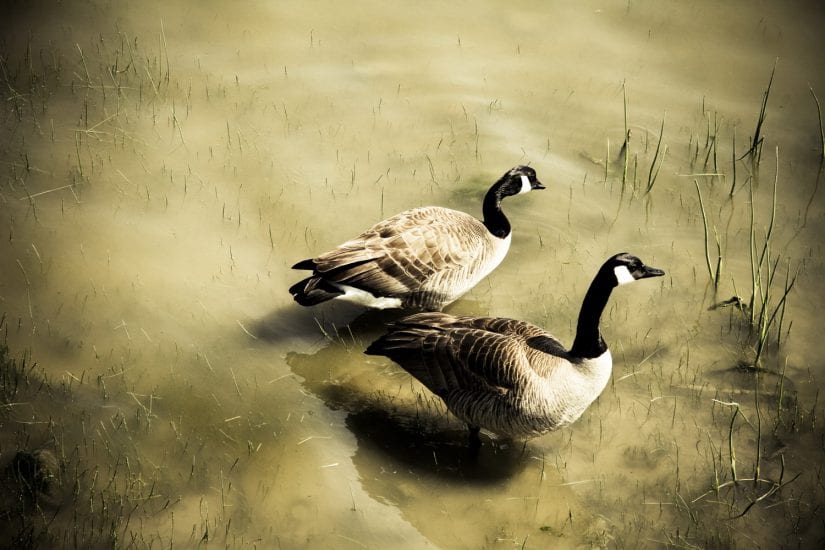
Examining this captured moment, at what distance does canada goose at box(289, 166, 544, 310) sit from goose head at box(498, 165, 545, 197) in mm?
454

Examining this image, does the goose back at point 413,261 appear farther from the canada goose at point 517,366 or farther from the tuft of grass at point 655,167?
the tuft of grass at point 655,167

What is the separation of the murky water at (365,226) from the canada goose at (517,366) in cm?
56

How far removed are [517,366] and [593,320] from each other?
649mm

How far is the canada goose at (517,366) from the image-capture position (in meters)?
6.24

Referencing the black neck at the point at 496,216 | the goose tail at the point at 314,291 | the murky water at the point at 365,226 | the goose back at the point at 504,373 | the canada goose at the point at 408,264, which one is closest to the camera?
the goose back at the point at 504,373

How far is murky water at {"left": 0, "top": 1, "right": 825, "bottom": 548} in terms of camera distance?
636 cm

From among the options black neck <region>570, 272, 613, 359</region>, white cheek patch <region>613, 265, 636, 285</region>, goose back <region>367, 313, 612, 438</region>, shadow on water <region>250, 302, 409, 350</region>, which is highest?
white cheek patch <region>613, 265, 636, 285</region>

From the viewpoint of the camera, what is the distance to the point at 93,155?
9.56m

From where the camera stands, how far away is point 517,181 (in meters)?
8.26

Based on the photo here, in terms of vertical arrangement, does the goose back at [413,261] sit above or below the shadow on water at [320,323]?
above

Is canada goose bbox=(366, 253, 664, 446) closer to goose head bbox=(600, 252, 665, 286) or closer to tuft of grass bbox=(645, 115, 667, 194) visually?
goose head bbox=(600, 252, 665, 286)

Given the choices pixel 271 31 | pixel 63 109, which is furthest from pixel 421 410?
pixel 271 31

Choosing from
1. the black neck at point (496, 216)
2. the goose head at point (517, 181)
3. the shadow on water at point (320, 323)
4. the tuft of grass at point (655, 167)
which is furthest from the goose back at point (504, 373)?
the tuft of grass at point (655, 167)

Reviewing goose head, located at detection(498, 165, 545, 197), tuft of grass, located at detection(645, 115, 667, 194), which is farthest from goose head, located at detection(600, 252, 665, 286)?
tuft of grass, located at detection(645, 115, 667, 194)
